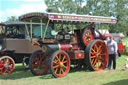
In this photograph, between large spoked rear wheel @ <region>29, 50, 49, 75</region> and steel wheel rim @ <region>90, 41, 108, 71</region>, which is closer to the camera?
large spoked rear wheel @ <region>29, 50, 49, 75</region>

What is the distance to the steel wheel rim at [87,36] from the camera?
29.2 ft

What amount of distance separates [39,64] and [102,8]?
3961 cm

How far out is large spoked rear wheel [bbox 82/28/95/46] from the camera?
29.1 feet

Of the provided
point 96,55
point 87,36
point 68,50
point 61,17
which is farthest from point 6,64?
point 96,55

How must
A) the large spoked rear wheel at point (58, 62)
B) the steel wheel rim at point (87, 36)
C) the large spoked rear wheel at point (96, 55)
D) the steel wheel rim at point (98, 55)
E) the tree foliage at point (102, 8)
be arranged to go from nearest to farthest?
→ 1. the large spoked rear wheel at point (58, 62)
2. the large spoked rear wheel at point (96, 55)
3. the steel wheel rim at point (98, 55)
4. the steel wheel rim at point (87, 36)
5. the tree foliage at point (102, 8)

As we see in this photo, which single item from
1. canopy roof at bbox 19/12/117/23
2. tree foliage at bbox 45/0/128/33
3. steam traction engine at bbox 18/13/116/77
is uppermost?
tree foliage at bbox 45/0/128/33

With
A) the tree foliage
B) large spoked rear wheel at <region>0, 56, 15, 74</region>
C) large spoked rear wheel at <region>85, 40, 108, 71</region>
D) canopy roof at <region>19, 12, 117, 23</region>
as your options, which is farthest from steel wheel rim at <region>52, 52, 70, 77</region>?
the tree foliage

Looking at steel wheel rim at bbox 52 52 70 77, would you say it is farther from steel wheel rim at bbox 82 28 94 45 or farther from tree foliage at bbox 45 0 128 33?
tree foliage at bbox 45 0 128 33

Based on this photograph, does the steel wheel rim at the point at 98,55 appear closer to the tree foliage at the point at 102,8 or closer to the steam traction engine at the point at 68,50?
the steam traction engine at the point at 68,50

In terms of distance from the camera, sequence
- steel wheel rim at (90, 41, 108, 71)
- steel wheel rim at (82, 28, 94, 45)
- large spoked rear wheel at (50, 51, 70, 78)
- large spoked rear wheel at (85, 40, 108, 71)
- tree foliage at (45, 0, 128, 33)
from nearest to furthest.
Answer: large spoked rear wheel at (50, 51, 70, 78)
large spoked rear wheel at (85, 40, 108, 71)
steel wheel rim at (90, 41, 108, 71)
steel wheel rim at (82, 28, 94, 45)
tree foliage at (45, 0, 128, 33)

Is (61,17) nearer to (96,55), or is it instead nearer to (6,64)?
(96,55)

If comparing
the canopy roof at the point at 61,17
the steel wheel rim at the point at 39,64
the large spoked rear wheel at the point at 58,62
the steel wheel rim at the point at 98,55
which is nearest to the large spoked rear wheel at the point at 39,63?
the steel wheel rim at the point at 39,64

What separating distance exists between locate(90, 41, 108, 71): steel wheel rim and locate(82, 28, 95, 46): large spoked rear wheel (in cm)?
33

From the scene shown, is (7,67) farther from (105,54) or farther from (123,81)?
(123,81)
